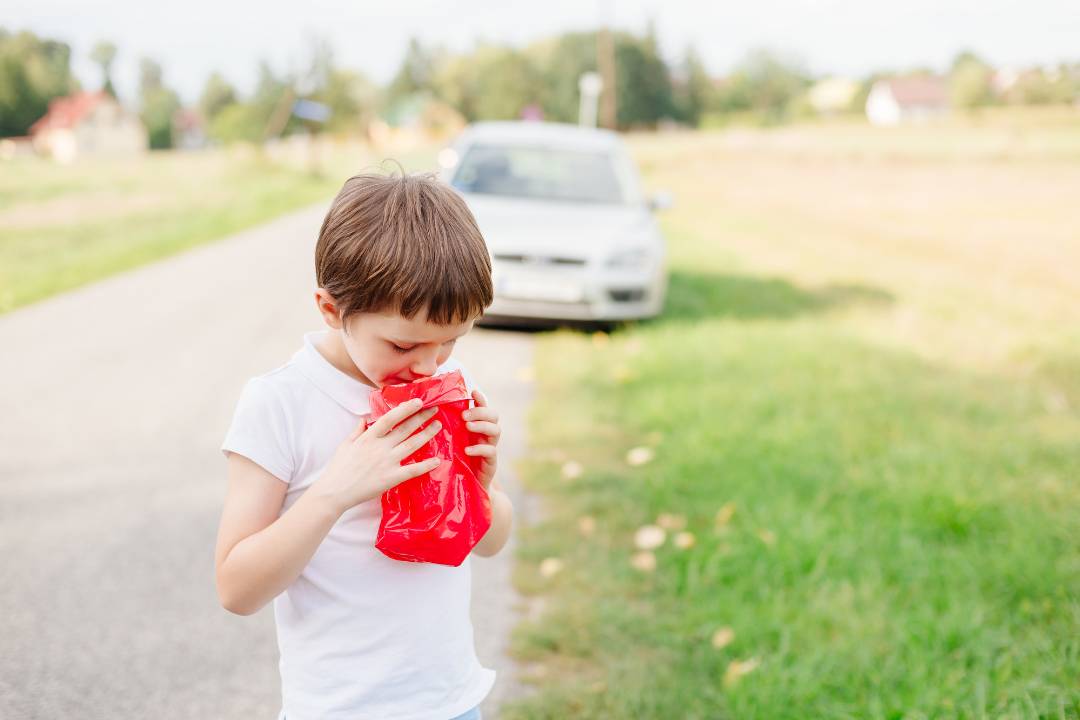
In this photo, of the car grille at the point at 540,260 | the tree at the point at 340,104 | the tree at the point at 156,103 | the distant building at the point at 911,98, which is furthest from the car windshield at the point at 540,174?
the distant building at the point at 911,98

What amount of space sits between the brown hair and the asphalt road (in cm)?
158

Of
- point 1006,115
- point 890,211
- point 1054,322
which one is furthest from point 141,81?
point 1006,115

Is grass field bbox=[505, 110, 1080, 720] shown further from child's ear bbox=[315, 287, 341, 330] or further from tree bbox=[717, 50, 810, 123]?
tree bbox=[717, 50, 810, 123]

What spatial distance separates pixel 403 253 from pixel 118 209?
17326 millimetres

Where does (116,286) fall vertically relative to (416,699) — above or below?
below

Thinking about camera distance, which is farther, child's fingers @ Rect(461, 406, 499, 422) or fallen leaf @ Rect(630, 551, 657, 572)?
fallen leaf @ Rect(630, 551, 657, 572)

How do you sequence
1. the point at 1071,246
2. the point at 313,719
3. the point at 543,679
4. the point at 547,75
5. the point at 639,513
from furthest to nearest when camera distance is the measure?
the point at 547,75
the point at 1071,246
the point at 639,513
the point at 543,679
the point at 313,719

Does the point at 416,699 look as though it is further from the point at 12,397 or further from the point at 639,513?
the point at 12,397

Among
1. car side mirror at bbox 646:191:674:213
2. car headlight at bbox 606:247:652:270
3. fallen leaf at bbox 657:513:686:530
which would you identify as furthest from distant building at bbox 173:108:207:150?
fallen leaf at bbox 657:513:686:530

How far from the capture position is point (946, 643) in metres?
2.75

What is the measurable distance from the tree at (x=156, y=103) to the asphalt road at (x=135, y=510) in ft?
104

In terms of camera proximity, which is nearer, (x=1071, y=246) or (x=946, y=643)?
(x=946, y=643)

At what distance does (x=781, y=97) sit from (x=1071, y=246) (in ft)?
312

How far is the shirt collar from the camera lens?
1.34 m
